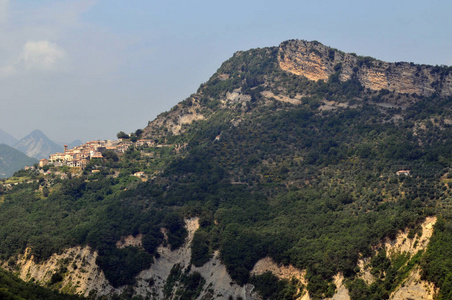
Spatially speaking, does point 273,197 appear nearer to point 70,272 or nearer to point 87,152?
point 70,272

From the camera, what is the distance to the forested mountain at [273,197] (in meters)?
74.2

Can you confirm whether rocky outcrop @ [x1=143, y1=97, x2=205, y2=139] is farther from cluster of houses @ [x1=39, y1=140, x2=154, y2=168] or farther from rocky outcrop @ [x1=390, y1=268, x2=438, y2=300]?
rocky outcrop @ [x1=390, y1=268, x2=438, y2=300]

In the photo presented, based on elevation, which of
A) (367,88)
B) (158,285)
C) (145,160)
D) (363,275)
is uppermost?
(367,88)

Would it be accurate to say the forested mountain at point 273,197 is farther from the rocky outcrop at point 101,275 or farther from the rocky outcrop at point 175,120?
the rocky outcrop at point 175,120

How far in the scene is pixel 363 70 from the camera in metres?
125

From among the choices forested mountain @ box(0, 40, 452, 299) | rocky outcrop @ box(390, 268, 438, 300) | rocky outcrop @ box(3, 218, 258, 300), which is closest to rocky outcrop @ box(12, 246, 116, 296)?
rocky outcrop @ box(3, 218, 258, 300)

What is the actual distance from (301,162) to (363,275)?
1486 inches

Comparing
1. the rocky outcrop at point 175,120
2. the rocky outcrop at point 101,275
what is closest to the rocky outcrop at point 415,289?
the rocky outcrop at point 101,275

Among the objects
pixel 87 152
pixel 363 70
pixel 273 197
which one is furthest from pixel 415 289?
pixel 87 152

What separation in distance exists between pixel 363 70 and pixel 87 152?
5578 cm

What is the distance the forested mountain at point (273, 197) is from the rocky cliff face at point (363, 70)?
0.25 metres

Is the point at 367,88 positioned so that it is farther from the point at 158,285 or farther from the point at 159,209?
the point at 158,285

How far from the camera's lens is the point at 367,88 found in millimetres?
123500

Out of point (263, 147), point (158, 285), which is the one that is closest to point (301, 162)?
point (263, 147)
